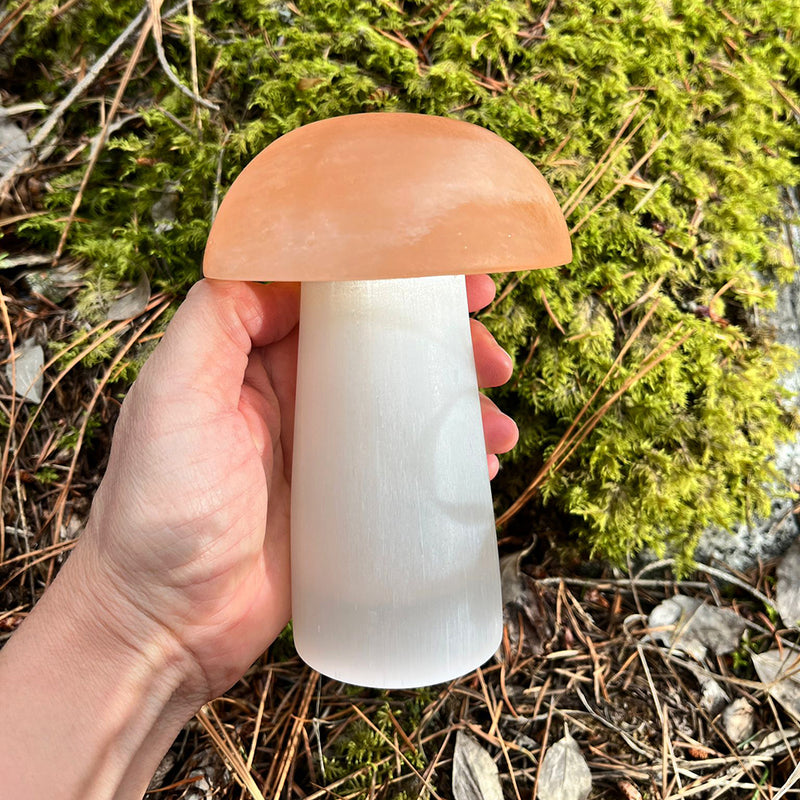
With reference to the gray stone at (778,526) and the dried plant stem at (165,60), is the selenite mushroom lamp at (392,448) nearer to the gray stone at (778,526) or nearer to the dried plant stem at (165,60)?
the dried plant stem at (165,60)

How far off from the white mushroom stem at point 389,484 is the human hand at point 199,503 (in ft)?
0.62

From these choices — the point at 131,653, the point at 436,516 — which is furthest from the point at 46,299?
the point at 436,516

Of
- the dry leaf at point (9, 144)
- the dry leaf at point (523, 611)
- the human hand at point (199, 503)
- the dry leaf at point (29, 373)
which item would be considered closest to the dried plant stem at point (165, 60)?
the dry leaf at point (9, 144)

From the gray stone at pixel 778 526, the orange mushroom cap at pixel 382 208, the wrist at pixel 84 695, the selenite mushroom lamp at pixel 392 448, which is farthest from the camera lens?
the gray stone at pixel 778 526

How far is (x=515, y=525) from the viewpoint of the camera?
2.09 meters

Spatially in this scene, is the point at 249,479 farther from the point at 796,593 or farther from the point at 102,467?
the point at 796,593

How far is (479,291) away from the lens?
1.79 meters

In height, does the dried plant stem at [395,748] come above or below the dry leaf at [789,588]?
below

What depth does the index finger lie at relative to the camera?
1779 mm

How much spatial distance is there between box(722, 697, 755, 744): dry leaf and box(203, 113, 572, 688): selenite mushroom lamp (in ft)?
2.44

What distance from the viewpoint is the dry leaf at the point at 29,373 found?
6.22ft

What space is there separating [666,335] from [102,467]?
66.5 inches

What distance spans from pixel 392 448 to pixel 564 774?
1.00m

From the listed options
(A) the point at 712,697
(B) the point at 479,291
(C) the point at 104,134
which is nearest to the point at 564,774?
(A) the point at 712,697
